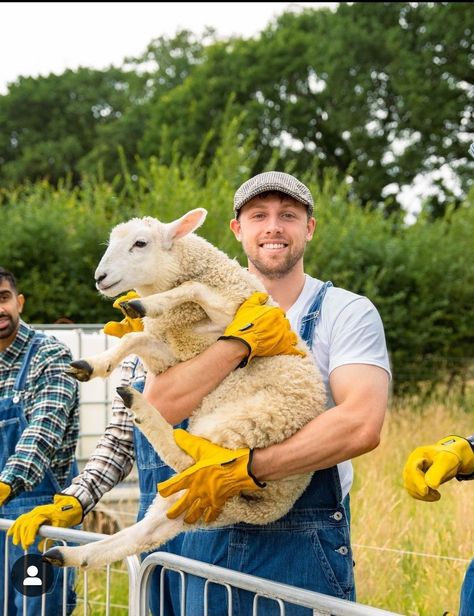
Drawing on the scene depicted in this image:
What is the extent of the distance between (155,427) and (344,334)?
Result: 66 cm

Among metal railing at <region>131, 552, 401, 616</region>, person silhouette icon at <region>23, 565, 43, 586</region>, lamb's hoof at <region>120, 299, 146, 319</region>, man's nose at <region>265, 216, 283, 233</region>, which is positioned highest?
man's nose at <region>265, 216, 283, 233</region>

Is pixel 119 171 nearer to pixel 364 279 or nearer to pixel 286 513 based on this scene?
pixel 364 279

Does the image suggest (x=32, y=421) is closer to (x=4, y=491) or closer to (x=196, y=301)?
(x=4, y=491)

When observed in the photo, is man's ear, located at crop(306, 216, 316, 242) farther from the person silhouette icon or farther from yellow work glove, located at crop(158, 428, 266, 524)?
the person silhouette icon

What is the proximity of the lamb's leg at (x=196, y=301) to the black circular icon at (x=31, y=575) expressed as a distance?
167cm

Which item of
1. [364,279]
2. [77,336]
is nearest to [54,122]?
[364,279]

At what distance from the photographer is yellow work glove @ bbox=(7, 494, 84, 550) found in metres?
3.23

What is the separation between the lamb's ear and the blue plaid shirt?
150cm

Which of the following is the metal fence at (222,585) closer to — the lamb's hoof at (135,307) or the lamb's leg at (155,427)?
the lamb's leg at (155,427)

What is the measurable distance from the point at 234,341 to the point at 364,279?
10433 mm

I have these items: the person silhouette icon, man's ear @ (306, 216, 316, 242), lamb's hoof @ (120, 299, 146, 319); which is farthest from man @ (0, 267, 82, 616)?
man's ear @ (306, 216, 316, 242)

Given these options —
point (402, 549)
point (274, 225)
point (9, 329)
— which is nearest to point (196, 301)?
point (274, 225)

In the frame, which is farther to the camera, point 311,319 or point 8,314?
point 8,314

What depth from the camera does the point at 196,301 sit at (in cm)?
292
